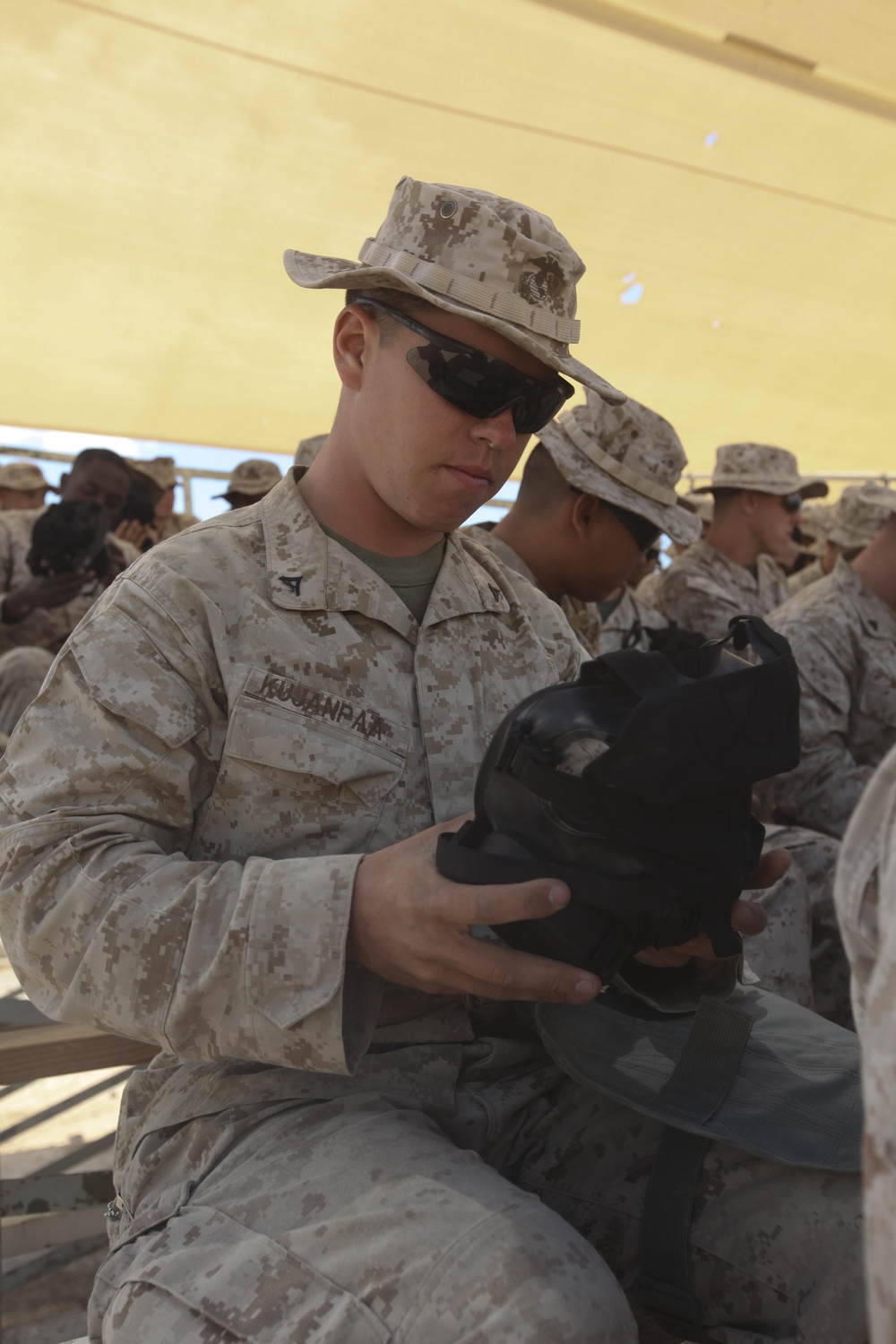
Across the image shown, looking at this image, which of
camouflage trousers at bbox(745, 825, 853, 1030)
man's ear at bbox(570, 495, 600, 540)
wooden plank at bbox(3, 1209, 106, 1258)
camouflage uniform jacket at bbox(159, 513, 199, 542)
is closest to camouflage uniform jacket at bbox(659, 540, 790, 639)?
man's ear at bbox(570, 495, 600, 540)

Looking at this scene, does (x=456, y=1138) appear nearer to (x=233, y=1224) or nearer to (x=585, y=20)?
(x=233, y=1224)

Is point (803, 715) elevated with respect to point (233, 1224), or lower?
elevated

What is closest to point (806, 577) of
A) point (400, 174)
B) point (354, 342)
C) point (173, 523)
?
point (400, 174)

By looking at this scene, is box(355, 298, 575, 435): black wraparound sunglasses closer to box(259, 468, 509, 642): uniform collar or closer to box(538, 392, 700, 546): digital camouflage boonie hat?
box(259, 468, 509, 642): uniform collar

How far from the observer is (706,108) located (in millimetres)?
6086

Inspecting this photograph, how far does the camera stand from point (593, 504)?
316cm

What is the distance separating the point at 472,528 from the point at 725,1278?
9.04ft

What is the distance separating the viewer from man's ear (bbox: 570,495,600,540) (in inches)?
124

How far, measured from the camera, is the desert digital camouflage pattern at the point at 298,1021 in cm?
106

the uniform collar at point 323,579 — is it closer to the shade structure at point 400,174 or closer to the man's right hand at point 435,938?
A: the man's right hand at point 435,938

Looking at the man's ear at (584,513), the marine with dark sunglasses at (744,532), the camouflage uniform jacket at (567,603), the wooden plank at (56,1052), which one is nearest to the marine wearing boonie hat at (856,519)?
the marine with dark sunglasses at (744,532)

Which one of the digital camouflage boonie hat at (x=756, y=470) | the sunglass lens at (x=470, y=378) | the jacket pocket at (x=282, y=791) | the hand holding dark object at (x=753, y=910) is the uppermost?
the digital camouflage boonie hat at (x=756, y=470)

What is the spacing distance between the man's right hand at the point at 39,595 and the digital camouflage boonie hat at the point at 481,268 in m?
3.25

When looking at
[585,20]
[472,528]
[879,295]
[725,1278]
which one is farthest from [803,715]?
[879,295]
